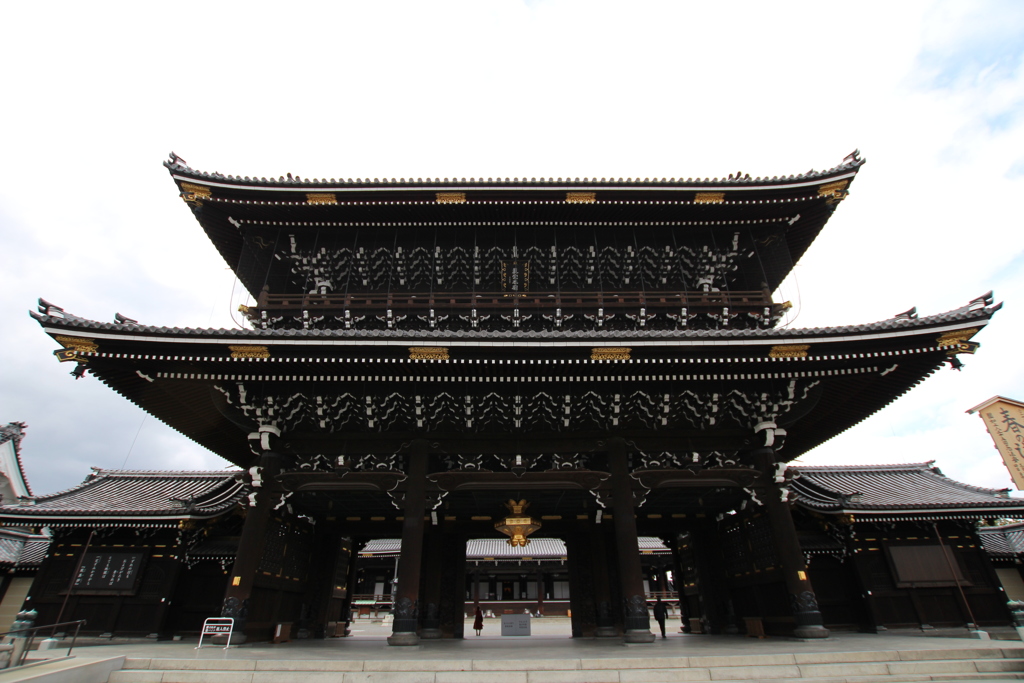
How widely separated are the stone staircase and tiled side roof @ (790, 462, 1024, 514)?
7307 millimetres

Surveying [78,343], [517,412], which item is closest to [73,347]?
[78,343]

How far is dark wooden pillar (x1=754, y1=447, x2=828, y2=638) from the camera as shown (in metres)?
11.3

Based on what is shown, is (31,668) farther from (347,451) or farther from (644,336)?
(644,336)

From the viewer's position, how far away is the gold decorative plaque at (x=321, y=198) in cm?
1486

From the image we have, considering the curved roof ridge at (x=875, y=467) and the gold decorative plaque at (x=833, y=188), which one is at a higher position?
the gold decorative plaque at (x=833, y=188)

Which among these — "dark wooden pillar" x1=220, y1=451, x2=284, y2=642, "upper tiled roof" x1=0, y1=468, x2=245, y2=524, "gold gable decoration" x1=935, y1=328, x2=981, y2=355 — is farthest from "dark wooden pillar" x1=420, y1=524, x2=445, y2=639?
"gold gable decoration" x1=935, y1=328, x2=981, y2=355

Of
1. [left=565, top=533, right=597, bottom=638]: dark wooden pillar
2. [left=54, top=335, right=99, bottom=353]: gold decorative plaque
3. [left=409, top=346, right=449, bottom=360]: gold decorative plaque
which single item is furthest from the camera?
[left=565, top=533, right=597, bottom=638]: dark wooden pillar

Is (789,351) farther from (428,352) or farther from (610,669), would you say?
(428,352)

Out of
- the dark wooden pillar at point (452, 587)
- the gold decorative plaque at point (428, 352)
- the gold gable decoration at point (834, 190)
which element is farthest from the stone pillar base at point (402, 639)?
the gold gable decoration at point (834, 190)

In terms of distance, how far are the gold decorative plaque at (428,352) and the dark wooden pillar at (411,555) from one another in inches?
117

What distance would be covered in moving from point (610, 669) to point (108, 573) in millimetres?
17224

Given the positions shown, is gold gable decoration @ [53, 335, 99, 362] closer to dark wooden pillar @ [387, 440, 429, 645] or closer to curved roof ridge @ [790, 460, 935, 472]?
dark wooden pillar @ [387, 440, 429, 645]

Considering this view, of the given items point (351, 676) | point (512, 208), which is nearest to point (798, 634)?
point (351, 676)

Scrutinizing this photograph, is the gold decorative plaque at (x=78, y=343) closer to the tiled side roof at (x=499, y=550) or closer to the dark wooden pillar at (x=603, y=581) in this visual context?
the dark wooden pillar at (x=603, y=581)
